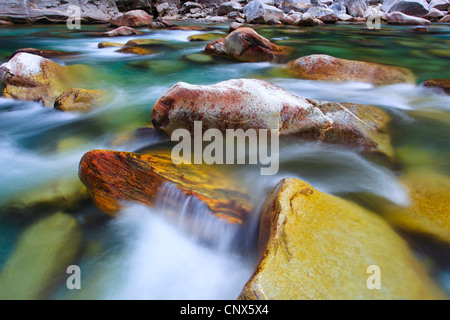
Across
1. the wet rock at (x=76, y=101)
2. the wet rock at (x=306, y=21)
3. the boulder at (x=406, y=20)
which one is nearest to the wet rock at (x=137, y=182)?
the wet rock at (x=76, y=101)

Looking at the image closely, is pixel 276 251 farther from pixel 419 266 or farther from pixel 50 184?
pixel 50 184

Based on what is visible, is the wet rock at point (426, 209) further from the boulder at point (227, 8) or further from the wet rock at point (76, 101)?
the boulder at point (227, 8)

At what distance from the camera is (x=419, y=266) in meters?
2.06

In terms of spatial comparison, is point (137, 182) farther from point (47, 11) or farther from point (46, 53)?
point (47, 11)

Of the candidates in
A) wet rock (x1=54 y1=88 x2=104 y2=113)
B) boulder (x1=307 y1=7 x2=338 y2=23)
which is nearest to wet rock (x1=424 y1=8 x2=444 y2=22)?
boulder (x1=307 y1=7 x2=338 y2=23)

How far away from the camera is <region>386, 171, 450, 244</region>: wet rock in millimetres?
2424

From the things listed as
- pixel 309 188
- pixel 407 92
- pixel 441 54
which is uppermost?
pixel 441 54

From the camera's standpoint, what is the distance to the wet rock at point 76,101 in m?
5.29

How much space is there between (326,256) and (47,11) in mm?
25771

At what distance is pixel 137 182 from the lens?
116 inches

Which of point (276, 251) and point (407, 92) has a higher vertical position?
point (407, 92)

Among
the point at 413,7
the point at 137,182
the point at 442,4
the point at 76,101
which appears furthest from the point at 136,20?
the point at 442,4
